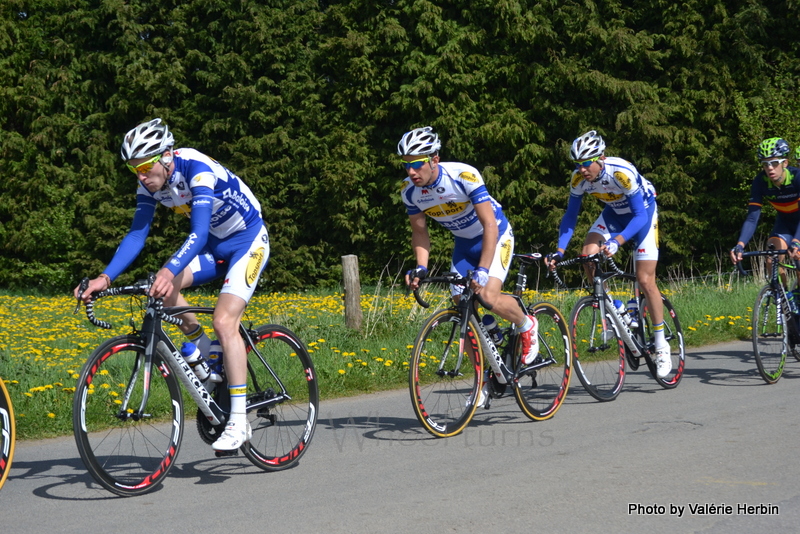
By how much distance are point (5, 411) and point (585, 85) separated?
17735 millimetres

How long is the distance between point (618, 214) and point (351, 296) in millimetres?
3484

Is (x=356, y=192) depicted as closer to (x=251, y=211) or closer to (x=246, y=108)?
(x=246, y=108)

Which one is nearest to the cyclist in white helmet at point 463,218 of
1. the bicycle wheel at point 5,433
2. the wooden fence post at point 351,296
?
the bicycle wheel at point 5,433

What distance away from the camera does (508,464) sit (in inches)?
216

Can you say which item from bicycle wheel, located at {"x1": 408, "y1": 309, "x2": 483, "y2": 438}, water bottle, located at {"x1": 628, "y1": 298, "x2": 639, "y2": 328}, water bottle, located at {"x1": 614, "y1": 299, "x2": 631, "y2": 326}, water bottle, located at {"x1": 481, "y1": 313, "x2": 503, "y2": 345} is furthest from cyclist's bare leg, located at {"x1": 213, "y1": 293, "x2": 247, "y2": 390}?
water bottle, located at {"x1": 628, "y1": 298, "x2": 639, "y2": 328}

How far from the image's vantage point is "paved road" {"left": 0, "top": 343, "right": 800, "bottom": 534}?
14.4 feet

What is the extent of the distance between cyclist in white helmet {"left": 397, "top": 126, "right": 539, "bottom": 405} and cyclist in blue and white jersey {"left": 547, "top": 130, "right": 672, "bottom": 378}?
75 cm

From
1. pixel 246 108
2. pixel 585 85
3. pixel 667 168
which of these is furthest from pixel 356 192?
pixel 667 168

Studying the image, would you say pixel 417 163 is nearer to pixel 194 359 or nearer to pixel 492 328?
pixel 492 328

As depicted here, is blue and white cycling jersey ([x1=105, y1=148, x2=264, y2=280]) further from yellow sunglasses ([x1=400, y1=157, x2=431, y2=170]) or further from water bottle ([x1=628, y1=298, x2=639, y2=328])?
water bottle ([x1=628, y1=298, x2=639, y2=328])

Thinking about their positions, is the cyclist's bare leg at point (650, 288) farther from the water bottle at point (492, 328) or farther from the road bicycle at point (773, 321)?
the water bottle at point (492, 328)

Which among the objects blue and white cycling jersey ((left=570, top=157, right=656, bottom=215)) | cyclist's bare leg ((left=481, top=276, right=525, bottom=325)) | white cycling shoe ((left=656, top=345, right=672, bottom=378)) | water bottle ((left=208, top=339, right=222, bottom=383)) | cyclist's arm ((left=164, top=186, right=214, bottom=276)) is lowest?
white cycling shoe ((left=656, top=345, right=672, bottom=378))

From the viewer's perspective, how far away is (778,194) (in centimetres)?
875

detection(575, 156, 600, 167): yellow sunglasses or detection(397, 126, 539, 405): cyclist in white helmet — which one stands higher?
detection(575, 156, 600, 167): yellow sunglasses
